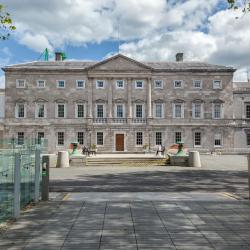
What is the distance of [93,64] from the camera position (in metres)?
48.0

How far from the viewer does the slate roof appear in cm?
4728

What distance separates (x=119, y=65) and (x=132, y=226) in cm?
4099

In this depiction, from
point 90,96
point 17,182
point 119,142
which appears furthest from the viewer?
point 90,96

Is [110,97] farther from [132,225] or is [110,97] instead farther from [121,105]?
[132,225]

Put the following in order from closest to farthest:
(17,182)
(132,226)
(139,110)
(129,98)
Answer: (132,226), (17,182), (129,98), (139,110)

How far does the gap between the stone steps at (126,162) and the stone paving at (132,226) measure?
1770 centimetres

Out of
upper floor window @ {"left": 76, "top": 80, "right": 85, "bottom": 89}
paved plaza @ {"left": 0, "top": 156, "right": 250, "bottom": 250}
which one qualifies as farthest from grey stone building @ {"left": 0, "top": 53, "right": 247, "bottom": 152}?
paved plaza @ {"left": 0, "top": 156, "right": 250, "bottom": 250}

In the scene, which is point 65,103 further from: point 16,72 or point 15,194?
point 15,194

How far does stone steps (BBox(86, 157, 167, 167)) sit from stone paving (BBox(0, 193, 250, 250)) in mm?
17695

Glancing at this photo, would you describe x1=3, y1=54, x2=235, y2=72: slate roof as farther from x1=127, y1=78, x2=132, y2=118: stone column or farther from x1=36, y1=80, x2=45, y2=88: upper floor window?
x1=127, y1=78, x2=132, y2=118: stone column

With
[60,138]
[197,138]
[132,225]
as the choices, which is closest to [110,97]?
[60,138]

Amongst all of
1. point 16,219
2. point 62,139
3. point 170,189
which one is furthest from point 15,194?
point 62,139

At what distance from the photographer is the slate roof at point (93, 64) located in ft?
155

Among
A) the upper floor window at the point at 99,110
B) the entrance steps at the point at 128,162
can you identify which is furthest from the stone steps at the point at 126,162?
the upper floor window at the point at 99,110
